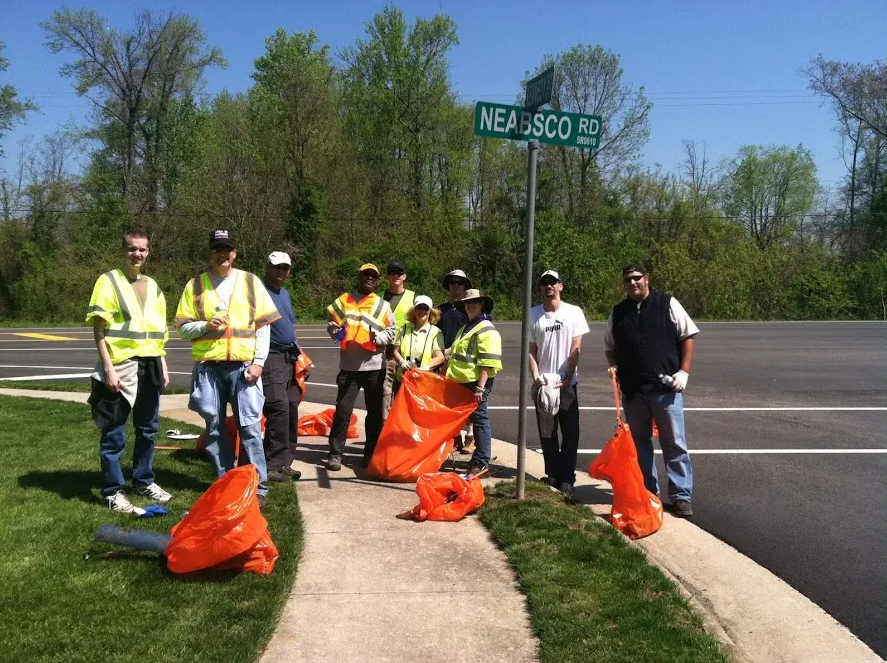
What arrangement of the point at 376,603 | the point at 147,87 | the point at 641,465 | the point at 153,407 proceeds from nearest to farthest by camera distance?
1. the point at 376,603
2. the point at 153,407
3. the point at 641,465
4. the point at 147,87

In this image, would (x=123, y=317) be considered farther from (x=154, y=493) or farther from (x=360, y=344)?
(x=360, y=344)

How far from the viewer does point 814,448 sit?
8523 millimetres

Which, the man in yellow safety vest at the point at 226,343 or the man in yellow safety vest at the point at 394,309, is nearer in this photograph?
the man in yellow safety vest at the point at 226,343

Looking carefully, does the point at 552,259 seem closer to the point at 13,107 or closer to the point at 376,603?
the point at 13,107

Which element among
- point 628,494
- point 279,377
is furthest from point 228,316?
point 628,494

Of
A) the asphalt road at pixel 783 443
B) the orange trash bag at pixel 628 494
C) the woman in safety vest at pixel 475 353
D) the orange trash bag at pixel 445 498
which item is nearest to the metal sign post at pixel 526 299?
the orange trash bag at pixel 445 498

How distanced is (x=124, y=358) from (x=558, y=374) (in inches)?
132

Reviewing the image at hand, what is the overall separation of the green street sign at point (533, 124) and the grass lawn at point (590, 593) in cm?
276

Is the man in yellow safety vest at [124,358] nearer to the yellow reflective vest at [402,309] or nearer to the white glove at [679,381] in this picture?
the yellow reflective vest at [402,309]

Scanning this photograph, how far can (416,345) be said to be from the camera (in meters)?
7.28

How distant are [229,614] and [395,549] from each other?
1.37m

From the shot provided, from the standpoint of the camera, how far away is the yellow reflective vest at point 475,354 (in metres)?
6.73

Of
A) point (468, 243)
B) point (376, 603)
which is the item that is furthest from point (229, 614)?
point (468, 243)

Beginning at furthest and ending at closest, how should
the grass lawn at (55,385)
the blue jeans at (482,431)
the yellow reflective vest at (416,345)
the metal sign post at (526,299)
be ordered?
the grass lawn at (55,385) < the yellow reflective vest at (416,345) < the blue jeans at (482,431) < the metal sign post at (526,299)
